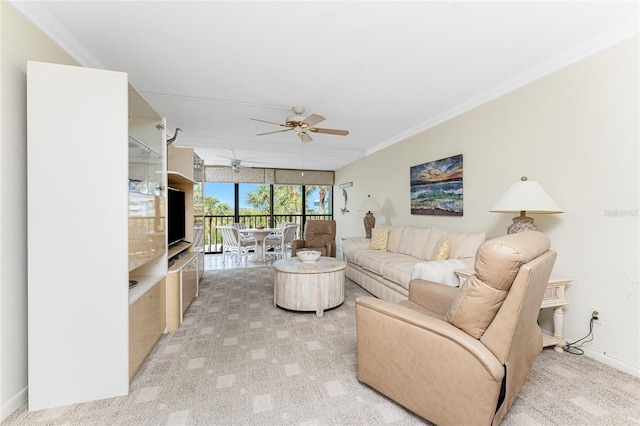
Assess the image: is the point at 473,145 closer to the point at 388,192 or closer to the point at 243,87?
the point at 388,192

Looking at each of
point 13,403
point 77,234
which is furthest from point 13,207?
point 13,403

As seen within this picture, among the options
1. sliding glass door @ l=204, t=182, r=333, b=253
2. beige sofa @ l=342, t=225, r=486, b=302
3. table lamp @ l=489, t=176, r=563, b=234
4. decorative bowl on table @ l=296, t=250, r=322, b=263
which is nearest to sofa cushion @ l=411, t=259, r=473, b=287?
beige sofa @ l=342, t=225, r=486, b=302

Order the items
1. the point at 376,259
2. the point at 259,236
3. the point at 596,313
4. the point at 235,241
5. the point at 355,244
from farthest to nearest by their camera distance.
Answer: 1. the point at 259,236
2. the point at 235,241
3. the point at 355,244
4. the point at 376,259
5. the point at 596,313

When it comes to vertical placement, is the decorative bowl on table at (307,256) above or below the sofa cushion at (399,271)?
above

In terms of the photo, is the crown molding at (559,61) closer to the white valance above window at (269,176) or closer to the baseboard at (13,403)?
the baseboard at (13,403)

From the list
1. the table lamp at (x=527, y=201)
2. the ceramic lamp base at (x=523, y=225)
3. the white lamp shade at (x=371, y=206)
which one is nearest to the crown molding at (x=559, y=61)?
the table lamp at (x=527, y=201)

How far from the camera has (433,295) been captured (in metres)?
2.06

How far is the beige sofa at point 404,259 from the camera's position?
8.98 ft

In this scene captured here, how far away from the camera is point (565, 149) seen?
235cm

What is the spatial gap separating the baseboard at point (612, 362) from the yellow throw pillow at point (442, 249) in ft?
4.30

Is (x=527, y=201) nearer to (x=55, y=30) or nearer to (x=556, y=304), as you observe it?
(x=556, y=304)

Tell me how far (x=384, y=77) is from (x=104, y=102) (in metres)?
2.28

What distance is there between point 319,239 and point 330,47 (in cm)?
377

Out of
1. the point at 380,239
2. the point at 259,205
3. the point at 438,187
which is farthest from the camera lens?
the point at 259,205
